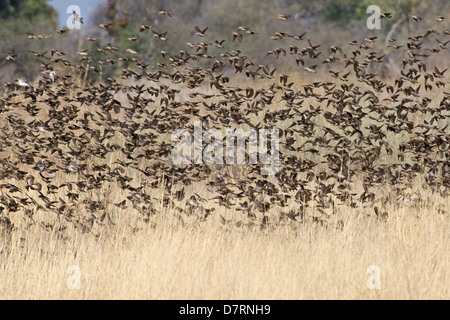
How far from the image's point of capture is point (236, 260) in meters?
5.23

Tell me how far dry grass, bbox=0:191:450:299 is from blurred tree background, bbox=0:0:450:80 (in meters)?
16.0

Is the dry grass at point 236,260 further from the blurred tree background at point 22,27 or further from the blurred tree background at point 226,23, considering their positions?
the blurred tree background at point 226,23

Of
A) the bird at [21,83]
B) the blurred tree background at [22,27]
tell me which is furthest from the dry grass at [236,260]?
the blurred tree background at [22,27]

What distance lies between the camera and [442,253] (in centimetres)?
543

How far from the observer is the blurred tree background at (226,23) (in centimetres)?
2409

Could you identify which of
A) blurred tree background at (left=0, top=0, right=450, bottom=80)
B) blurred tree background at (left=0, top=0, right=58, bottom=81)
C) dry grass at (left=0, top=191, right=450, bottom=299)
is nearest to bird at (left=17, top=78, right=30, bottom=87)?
dry grass at (left=0, top=191, right=450, bottom=299)

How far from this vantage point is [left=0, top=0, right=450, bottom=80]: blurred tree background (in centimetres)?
2409

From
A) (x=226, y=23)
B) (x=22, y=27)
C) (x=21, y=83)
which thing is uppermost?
(x=226, y=23)

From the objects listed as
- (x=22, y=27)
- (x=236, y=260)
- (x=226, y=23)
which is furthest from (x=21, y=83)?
(x=226, y=23)

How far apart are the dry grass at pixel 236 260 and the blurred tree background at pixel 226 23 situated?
1603 cm

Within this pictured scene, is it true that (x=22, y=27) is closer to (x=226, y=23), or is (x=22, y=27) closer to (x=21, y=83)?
(x=226, y=23)

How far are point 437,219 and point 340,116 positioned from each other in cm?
135

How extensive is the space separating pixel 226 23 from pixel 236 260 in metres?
26.3

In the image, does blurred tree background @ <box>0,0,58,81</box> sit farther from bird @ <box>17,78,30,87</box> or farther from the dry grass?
the dry grass
